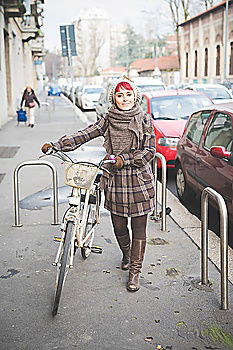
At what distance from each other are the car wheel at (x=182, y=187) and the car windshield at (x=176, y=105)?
11.7ft

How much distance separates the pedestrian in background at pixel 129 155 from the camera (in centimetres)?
452

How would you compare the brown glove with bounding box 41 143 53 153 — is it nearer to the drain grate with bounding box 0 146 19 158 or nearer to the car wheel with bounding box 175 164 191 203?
the car wheel with bounding box 175 164 191 203

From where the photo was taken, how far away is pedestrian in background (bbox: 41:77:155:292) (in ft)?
14.8

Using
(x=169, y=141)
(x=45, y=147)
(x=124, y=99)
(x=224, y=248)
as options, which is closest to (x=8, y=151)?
(x=169, y=141)

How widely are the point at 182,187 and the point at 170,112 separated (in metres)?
4.15

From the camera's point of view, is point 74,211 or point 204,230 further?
point 204,230

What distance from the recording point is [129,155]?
4484 millimetres

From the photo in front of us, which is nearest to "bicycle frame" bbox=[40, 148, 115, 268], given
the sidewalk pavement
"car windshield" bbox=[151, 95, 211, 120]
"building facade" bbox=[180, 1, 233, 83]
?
the sidewalk pavement

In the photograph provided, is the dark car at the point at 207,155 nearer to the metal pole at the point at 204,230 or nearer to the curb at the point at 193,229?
the curb at the point at 193,229

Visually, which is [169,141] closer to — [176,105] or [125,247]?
[176,105]

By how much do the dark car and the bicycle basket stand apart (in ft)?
6.95

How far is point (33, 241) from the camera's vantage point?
6.19 metres

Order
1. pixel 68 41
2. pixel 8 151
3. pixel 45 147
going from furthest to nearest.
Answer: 1. pixel 68 41
2. pixel 8 151
3. pixel 45 147

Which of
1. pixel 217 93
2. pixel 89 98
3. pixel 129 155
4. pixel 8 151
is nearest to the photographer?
pixel 129 155
